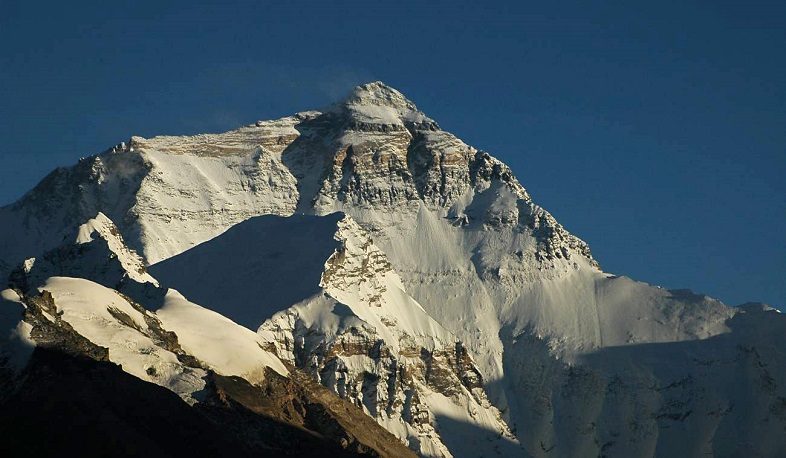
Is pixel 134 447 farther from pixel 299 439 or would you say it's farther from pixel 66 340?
pixel 299 439

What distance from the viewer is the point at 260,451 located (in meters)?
163

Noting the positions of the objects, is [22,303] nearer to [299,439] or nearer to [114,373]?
[114,373]

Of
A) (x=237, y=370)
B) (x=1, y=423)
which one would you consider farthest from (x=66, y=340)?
(x=237, y=370)

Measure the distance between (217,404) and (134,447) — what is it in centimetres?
2529

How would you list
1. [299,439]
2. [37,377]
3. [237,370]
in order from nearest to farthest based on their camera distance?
[37,377] < [299,439] < [237,370]

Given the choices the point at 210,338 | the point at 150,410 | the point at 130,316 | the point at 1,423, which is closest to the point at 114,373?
the point at 150,410

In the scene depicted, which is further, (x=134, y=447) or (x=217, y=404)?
(x=217, y=404)

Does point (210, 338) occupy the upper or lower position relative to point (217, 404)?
upper

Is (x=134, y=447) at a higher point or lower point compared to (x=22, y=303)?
lower

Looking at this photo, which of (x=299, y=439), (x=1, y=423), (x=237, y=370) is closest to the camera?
(x=1, y=423)

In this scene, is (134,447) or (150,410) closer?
(134,447)

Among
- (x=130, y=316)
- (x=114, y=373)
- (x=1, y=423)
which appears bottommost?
(x=1, y=423)

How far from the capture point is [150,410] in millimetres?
151250

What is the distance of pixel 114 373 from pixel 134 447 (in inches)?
500
